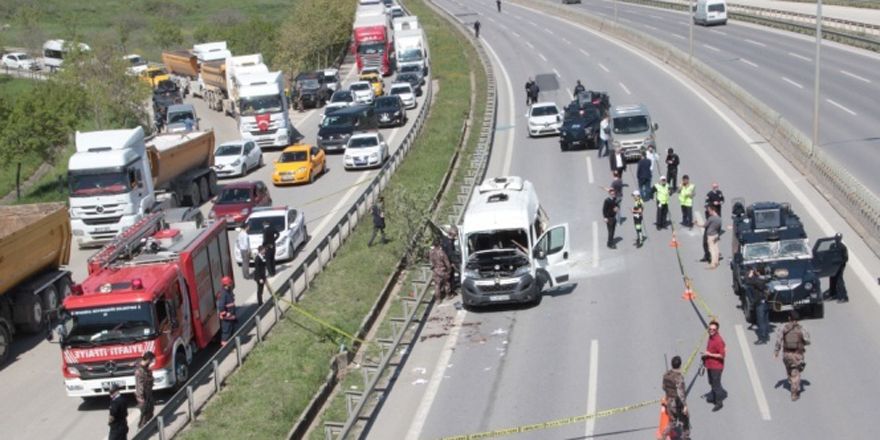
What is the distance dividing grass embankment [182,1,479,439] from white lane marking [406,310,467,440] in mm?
2305

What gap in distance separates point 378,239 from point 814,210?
1289 cm

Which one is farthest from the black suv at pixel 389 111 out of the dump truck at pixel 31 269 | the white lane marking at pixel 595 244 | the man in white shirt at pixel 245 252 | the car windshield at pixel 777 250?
the car windshield at pixel 777 250

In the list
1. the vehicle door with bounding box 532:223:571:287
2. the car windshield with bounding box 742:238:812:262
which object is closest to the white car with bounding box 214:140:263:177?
the vehicle door with bounding box 532:223:571:287

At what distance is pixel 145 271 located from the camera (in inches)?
964

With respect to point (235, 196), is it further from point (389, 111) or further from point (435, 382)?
point (389, 111)

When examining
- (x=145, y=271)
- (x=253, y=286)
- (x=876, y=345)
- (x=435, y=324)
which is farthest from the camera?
(x=253, y=286)

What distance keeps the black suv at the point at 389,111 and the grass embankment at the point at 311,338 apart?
1194 cm

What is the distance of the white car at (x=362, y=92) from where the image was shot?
65.2 meters

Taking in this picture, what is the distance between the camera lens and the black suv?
59375 mm

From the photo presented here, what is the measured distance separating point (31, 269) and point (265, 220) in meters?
7.67

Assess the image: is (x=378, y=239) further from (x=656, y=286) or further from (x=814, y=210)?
(x=814, y=210)

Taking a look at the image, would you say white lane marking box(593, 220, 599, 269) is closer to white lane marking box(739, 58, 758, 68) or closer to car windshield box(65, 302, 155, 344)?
car windshield box(65, 302, 155, 344)

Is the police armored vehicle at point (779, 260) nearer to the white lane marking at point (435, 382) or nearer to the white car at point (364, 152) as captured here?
the white lane marking at point (435, 382)

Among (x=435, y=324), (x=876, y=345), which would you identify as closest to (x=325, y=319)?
(x=435, y=324)
